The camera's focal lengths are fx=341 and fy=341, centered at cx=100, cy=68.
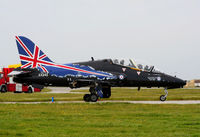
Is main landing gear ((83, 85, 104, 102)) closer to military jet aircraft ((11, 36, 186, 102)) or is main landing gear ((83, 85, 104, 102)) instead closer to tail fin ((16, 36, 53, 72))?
military jet aircraft ((11, 36, 186, 102))

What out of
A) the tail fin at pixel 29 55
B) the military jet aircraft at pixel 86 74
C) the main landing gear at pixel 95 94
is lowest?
the main landing gear at pixel 95 94

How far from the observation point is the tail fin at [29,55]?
1107 inches

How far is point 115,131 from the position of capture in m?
A: 11.4

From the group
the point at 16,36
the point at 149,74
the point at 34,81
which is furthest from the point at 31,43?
the point at 149,74

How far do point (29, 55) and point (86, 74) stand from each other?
500 cm

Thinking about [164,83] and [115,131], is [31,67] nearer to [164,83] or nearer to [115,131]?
[164,83]

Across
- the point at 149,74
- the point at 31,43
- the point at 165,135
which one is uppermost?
the point at 31,43

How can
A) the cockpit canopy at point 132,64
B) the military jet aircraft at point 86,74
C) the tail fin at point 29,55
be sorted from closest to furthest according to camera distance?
the military jet aircraft at point 86,74 < the tail fin at point 29,55 < the cockpit canopy at point 132,64

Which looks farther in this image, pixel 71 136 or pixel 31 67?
pixel 31 67

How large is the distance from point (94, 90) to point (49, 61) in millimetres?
4582

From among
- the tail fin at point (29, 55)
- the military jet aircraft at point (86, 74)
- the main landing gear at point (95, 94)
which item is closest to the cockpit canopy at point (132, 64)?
the military jet aircraft at point (86, 74)

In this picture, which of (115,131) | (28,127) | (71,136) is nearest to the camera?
(71,136)

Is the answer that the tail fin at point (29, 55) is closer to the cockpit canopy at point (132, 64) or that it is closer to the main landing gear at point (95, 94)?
the main landing gear at point (95, 94)

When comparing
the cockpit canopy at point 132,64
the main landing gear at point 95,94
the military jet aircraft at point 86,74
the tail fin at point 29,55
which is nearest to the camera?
the main landing gear at point 95,94
